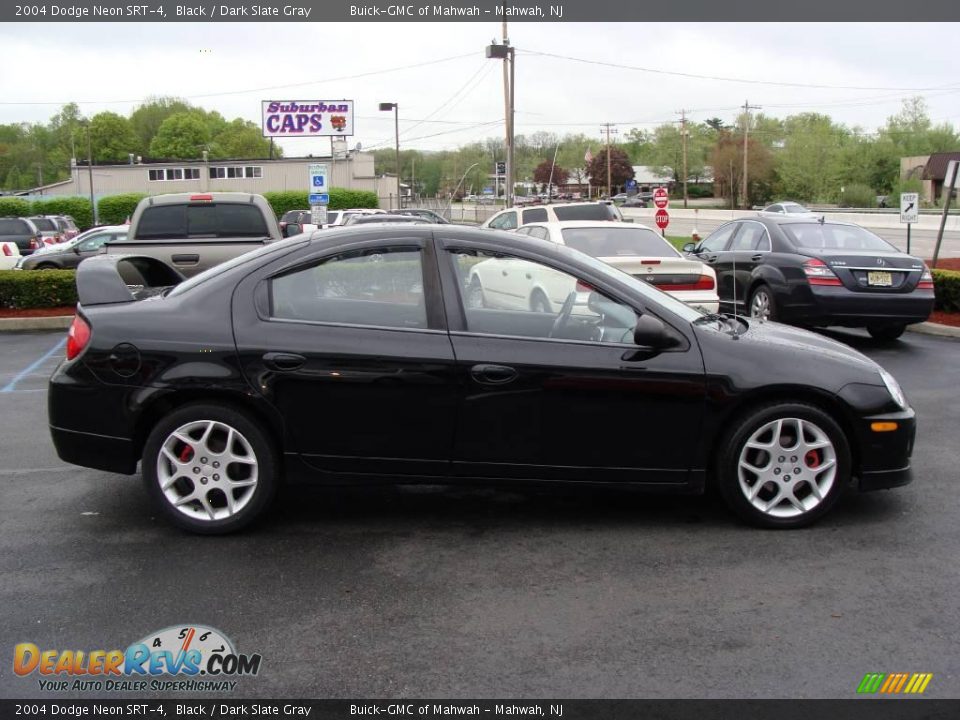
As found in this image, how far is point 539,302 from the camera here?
4.96m

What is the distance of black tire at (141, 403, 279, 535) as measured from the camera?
4773 millimetres

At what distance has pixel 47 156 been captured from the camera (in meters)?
149

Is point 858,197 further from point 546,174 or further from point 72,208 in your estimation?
point 72,208

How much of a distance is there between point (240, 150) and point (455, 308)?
149 meters

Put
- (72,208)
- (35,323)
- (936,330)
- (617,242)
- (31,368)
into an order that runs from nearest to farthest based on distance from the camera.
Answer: (31,368) → (617,242) → (936,330) → (35,323) → (72,208)

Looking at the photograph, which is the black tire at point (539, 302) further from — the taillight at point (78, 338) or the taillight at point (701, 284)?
the taillight at point (701, 284)

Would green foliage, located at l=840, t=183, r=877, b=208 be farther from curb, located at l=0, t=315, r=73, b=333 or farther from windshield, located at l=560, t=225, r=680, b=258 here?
curb, located at l=0, t=315, r=73, b=333

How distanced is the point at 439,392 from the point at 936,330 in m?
10.0

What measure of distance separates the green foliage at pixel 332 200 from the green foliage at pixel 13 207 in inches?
588

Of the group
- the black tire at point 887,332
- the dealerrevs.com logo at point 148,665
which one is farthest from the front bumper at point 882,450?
the black tire at point 887,332

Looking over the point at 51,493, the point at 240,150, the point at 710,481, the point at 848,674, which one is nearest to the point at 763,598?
the point at 848,674

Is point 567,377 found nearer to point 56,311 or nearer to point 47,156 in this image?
point 56,311

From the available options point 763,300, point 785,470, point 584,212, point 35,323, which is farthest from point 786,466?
point 584,212

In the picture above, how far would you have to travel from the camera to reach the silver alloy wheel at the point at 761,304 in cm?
1183
